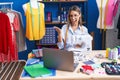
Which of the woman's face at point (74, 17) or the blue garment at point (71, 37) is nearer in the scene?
the blue garment at point (71, 37)

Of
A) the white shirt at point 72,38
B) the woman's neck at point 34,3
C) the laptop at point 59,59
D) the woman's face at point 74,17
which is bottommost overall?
the laptop at point 59,59

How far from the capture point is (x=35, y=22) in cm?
369

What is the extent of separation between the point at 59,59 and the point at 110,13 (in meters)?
2.06

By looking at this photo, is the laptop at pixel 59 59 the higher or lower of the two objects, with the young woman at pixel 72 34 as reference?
lower

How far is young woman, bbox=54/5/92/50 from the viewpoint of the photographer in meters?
2.38

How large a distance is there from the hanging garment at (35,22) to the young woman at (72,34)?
1.09 meters

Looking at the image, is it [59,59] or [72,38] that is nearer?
[59,59]

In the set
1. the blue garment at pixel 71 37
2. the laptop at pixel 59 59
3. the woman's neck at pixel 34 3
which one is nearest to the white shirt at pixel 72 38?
the blue garment at pixel 71 37

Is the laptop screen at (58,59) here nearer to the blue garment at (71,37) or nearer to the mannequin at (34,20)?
the blue garment at (71,37)

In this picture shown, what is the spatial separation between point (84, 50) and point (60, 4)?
1.79 m

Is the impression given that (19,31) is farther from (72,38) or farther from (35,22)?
(72,38)

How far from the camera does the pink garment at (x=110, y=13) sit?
12.1 ft

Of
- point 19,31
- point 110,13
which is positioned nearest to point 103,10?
point 110,13

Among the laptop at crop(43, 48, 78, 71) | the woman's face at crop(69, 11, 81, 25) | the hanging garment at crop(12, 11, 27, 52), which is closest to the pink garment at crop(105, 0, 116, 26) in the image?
the woman's face at crop(69, 11, 81, 25)
